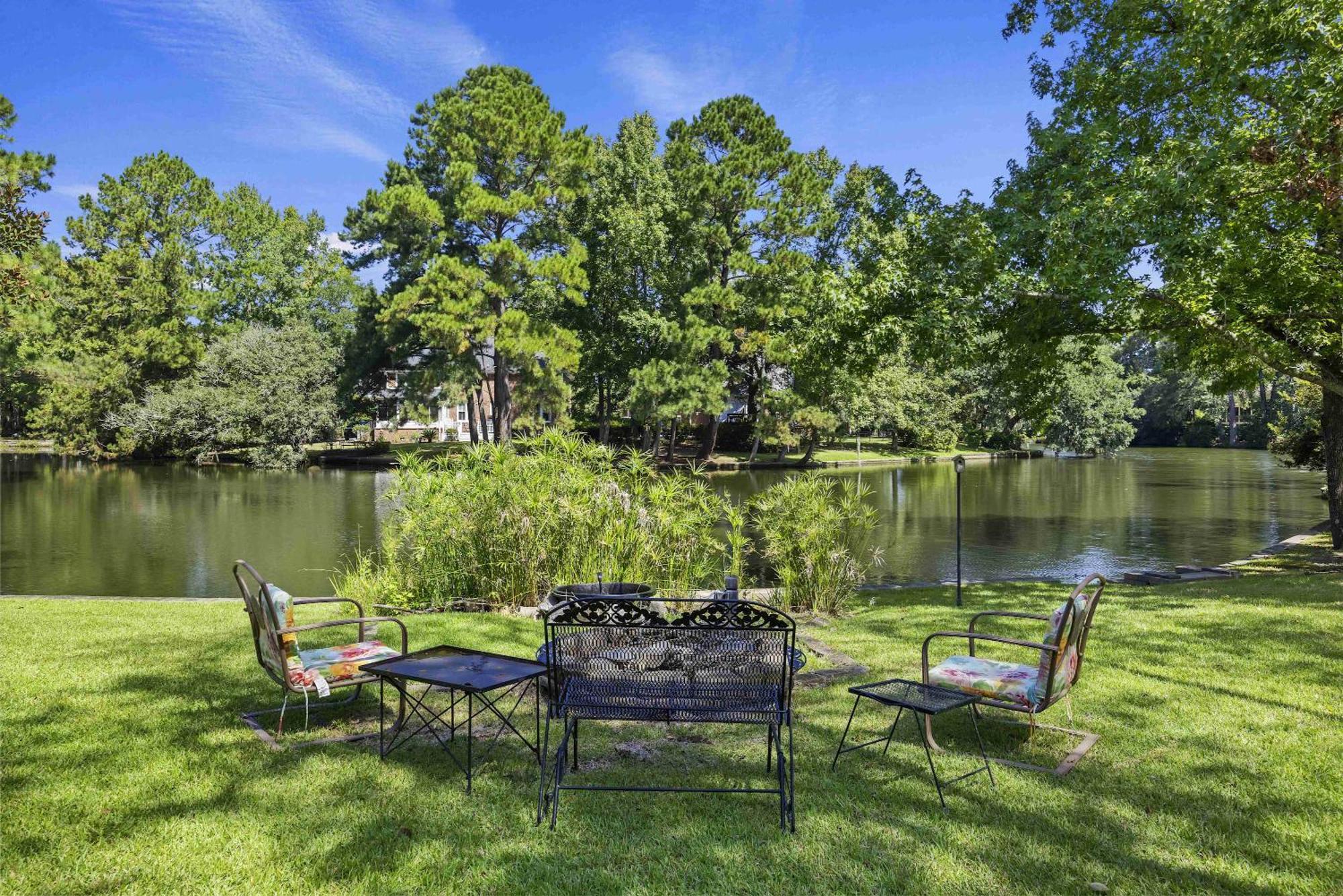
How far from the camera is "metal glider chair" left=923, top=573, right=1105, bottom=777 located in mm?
3689

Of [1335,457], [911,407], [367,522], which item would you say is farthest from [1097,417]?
[367,522]

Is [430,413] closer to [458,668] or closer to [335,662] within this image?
[335,662]

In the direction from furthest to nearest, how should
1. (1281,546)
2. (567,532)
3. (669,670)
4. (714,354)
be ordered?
(714,354) < (1281,546) < (567,532) < (669,670)

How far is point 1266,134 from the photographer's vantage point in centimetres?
866

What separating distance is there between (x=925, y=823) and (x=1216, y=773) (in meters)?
1.51

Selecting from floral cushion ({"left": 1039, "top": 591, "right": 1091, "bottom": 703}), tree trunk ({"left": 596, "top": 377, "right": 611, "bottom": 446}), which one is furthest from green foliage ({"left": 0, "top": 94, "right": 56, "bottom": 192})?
tree trunk ({"left": 596, "top": 377, "right": 611, "bottom": 446})

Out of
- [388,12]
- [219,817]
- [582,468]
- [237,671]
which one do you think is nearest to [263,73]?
[388,12]

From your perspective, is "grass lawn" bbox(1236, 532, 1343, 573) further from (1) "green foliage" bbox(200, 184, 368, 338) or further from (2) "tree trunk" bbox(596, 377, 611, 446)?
(1) "green foliage" bbox(200, 184, 368, 338)

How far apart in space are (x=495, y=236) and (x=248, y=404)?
14.2 meters

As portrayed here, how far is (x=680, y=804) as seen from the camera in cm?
339

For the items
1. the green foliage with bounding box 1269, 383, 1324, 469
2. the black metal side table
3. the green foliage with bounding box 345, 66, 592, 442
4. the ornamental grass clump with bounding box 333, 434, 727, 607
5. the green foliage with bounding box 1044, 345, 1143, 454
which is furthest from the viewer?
the green foliage with bounding box 1044, 345, 1143, 454

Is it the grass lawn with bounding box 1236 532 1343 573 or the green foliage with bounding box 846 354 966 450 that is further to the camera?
the green foliage with bounding box 846 354 966 450

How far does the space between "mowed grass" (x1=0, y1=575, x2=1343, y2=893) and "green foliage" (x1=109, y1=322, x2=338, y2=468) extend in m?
33.7

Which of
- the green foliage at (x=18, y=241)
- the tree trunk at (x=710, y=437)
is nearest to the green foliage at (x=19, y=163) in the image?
the green foliage at (x=18, y=241)
